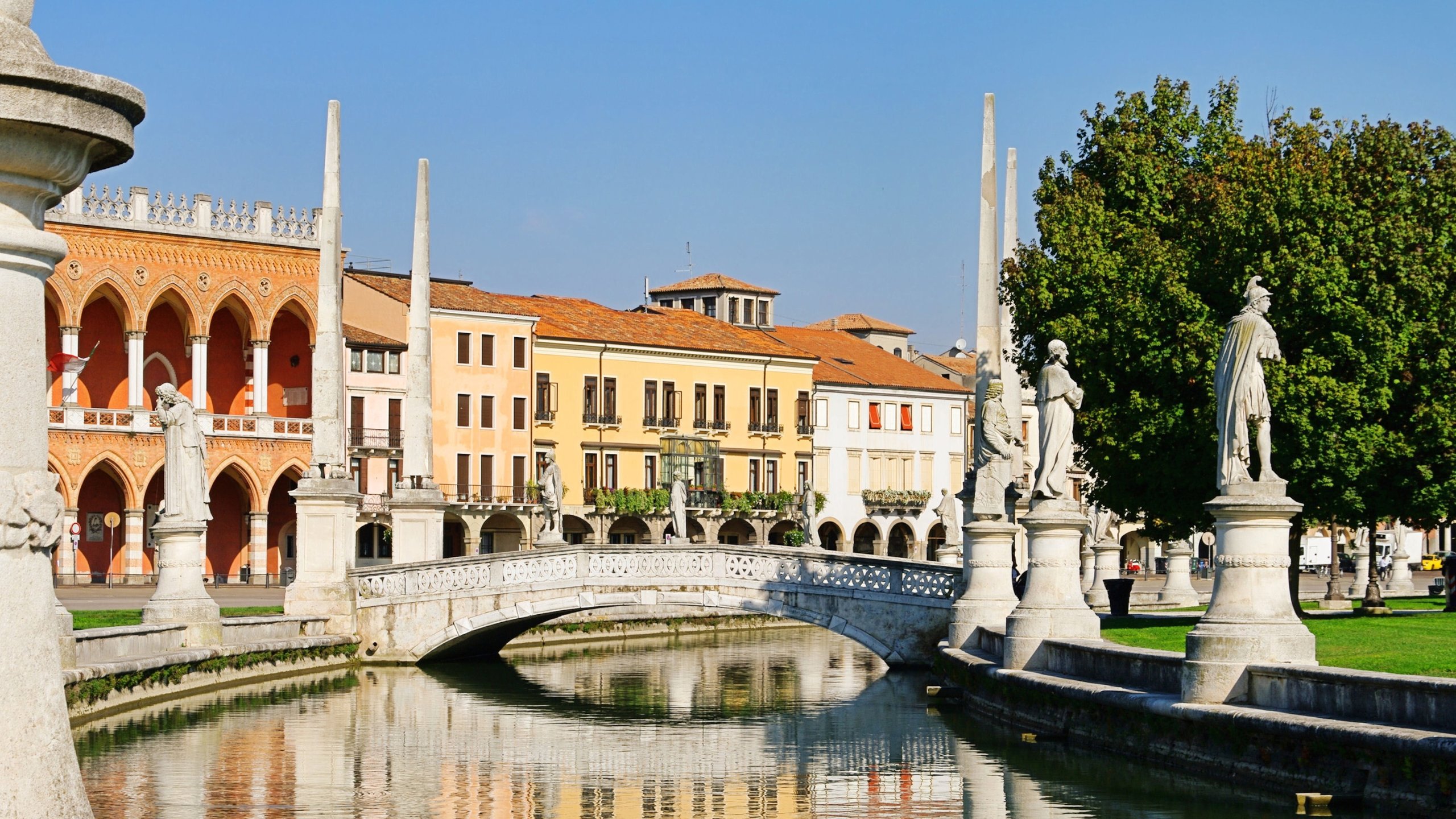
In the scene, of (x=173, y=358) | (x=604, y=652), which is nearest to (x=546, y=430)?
(x=173, y=358)

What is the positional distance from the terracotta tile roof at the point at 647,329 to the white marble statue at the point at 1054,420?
48428 mm

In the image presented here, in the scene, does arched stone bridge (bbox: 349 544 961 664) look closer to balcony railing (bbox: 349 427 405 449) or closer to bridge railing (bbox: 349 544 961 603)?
bridge railing (bbox: 349 544 961 603)

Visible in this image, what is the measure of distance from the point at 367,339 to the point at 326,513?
1333 inches

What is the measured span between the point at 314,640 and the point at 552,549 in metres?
4.67

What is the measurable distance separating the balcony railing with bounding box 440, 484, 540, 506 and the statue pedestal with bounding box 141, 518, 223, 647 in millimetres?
39325

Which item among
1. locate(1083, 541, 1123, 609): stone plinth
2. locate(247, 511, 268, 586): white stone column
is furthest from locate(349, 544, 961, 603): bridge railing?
locate(247, 511, 268, 586): white stone column

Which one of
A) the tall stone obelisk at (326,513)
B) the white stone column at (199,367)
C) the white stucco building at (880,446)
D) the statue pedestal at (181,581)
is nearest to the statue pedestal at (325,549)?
the tall stone obelisk at (326,513)

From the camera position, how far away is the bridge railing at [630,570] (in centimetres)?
3216

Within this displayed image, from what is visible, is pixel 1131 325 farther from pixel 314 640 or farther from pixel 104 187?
pixel 104 187

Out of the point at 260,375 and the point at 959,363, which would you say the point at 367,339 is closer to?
the point at 260,375

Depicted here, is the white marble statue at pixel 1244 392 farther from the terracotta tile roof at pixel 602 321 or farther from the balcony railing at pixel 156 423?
Answer: the terracotta tile roof at pixel 602 321

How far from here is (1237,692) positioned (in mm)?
15219

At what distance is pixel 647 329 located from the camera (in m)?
73.1

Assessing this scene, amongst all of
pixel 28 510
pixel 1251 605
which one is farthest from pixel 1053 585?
pixel 28 510
